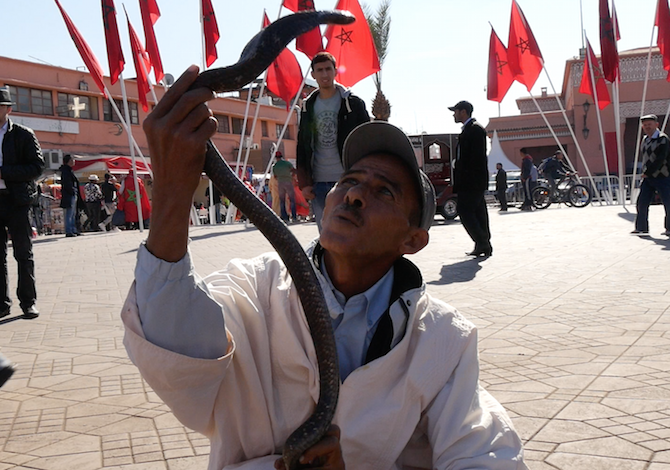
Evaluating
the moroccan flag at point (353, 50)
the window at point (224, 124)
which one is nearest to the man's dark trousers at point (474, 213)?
the moroccan flag at point (353, 50)

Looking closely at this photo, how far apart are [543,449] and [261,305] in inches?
55.9

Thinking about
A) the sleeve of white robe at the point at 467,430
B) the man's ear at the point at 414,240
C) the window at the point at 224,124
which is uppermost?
the window at the point at 224,124

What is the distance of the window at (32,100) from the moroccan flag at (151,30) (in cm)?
1861

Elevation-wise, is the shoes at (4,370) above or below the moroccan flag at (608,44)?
below

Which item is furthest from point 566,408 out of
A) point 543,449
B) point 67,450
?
point 67,450

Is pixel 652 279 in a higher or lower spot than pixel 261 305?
lower

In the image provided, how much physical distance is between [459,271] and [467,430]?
5751 mm

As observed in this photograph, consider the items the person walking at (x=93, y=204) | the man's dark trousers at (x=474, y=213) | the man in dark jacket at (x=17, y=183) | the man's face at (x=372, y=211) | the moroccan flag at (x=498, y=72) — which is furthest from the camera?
the person walking at (x=93, y=204)

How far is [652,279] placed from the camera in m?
6.25

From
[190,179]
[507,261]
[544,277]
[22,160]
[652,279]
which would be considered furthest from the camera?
[507,261]

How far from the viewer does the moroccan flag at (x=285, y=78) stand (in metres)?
13.7

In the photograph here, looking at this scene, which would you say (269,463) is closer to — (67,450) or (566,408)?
(67,450)

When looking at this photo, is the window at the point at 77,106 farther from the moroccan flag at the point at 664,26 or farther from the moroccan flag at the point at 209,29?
the moroccan flag at the point at 664,26

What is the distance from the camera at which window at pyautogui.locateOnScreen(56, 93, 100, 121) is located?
31533 mm
